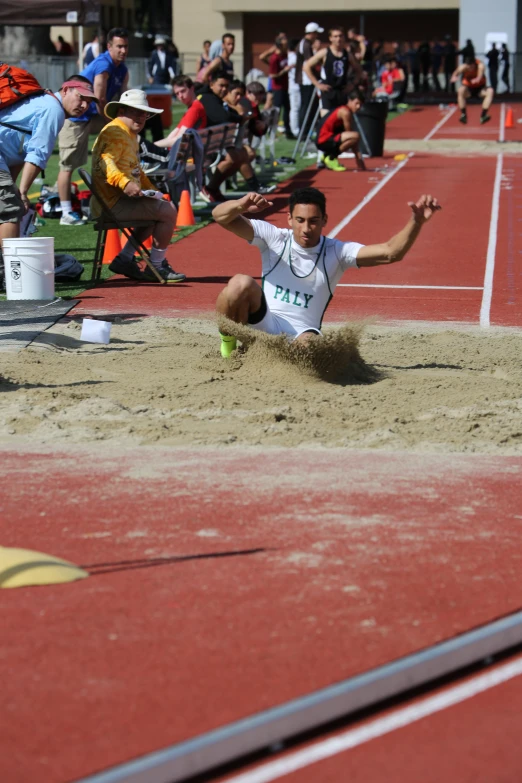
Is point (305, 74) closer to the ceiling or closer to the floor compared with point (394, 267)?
closer to the ceiling

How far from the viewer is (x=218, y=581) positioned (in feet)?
13.0

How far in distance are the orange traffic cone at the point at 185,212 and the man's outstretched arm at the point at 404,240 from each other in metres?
7.28

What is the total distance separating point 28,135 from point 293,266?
3.55 meters

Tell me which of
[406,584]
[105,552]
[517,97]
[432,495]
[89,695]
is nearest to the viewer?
[89,695]

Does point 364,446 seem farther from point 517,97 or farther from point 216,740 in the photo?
point 517,97

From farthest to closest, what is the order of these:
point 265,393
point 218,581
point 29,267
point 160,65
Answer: point 160,65, point 29,267, point 265,393, point 218,581

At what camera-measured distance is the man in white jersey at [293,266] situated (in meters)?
6.58

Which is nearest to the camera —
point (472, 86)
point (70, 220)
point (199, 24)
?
point (70, 220)

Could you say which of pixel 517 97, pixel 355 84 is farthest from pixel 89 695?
pixel 517 97

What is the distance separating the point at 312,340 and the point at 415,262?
5178 mm

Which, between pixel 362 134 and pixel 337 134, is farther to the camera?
pixel 362 134

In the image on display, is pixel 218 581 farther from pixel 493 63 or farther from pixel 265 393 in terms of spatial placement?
pixel 493 63

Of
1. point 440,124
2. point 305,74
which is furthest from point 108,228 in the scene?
point 440,124

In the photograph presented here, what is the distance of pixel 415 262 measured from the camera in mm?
11633
